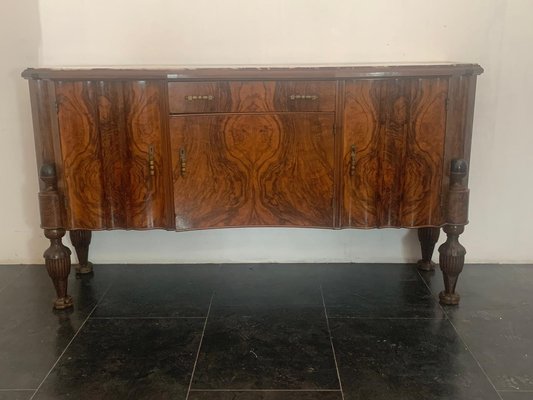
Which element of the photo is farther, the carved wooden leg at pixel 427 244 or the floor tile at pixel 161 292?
the carved wooden leg at pixel 427 244

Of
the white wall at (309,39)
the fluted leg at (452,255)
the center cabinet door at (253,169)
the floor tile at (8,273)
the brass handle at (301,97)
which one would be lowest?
the floor tile at (8,273)

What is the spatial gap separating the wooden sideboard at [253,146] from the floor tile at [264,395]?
65 cm

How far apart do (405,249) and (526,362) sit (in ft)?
3.04

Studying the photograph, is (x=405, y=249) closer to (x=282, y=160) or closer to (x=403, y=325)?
(x=403, y=325)

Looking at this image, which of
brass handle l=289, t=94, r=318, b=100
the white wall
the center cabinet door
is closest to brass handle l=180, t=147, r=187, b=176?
the center cabinet door

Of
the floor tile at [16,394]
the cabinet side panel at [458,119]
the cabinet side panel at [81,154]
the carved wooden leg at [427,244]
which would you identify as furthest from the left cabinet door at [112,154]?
the carved wooden leg at [427,244]

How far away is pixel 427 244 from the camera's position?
99.1 inches

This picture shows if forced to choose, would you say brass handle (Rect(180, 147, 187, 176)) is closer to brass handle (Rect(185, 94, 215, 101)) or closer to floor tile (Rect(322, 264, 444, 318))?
brass handle (Rect(185, 94, 215, 101))

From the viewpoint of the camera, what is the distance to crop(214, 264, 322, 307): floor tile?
7.41 ft

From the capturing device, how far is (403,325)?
2041mm

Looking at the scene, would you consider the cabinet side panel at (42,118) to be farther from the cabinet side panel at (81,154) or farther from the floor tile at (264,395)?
the floor tile at (264,395)

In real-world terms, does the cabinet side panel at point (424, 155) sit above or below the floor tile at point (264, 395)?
above

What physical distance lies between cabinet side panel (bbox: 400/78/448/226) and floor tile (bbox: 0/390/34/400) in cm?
140

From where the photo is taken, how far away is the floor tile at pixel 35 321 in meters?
1.76
